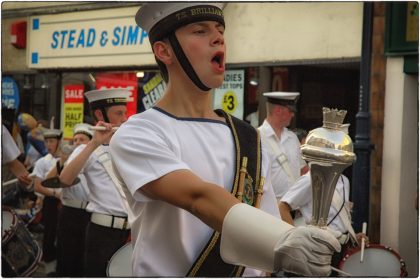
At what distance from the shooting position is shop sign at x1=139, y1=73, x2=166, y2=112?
43.9ft

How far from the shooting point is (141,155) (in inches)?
102

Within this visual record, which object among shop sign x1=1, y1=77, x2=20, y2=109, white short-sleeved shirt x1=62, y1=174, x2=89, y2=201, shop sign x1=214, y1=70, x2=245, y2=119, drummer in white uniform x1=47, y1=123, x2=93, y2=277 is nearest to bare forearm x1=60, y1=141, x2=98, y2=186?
drummer in white uniform x1=47, y1=123, x2=93, y2=277

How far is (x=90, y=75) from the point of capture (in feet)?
48.2

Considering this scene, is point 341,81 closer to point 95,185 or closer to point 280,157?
point 280,157

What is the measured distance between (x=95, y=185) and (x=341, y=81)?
→ 495 cm

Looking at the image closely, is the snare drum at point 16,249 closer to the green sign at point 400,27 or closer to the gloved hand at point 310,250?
the green sign at point 400,27

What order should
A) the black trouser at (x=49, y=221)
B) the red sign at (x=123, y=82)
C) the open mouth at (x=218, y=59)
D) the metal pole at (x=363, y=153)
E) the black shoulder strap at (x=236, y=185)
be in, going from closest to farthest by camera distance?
1. the black shoulder strap at (x=236, y=185)
2. the open mouth at (x=218, y=59)
3. the metal pole at (x=363, y=153)
4. the black trouser at (x=49, y=221)
5. the red sign at (x=123, y=82)

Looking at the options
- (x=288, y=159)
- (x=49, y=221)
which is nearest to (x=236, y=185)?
(x=288, y=159)

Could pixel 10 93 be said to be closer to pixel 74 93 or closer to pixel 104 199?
pixel 74 93

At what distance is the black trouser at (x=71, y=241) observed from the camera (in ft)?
26.5

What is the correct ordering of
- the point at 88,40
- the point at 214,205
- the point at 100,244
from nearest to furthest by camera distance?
1. the point at 214,205
2. the point at 100,244
3. the point at 88,40

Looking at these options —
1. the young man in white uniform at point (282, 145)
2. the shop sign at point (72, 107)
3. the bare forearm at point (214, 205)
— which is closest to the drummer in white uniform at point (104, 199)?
the young man in white uniform at point (282, 145)

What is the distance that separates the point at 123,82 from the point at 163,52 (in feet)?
36.9

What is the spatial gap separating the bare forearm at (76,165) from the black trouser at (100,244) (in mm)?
585
